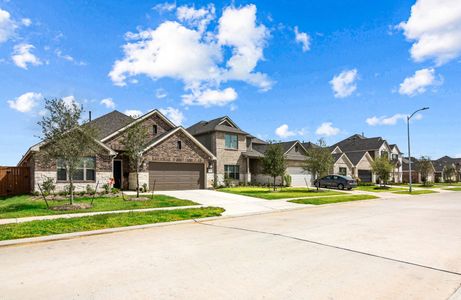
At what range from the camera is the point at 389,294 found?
492 cm

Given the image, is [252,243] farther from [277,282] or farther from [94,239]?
[94,239]

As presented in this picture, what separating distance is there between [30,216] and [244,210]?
9.33 m

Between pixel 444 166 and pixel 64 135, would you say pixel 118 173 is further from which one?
pixel 444 166

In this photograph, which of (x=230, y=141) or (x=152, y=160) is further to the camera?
(x=230, y=141)

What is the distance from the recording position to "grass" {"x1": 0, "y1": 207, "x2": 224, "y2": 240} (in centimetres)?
978

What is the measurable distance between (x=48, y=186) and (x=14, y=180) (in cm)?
344

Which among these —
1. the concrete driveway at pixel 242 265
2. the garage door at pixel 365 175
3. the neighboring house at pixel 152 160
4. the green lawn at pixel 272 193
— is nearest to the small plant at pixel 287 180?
the green lawn at pixel 272 193

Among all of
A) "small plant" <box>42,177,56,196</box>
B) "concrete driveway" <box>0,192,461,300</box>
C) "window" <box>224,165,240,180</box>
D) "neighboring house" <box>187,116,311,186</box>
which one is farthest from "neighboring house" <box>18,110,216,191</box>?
"concrete driveway" <box>0,192,461,300</box>

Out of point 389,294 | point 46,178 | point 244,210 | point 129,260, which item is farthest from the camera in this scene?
point 46,178

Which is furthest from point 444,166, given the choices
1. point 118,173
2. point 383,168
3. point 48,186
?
point 48,186

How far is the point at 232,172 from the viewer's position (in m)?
35.0

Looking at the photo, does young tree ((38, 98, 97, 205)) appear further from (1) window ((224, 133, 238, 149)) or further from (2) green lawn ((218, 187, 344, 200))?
(1) window ((224, 133, 238, 149))

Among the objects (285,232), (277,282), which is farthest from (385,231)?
(277,282)

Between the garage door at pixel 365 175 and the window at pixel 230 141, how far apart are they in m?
26.0
